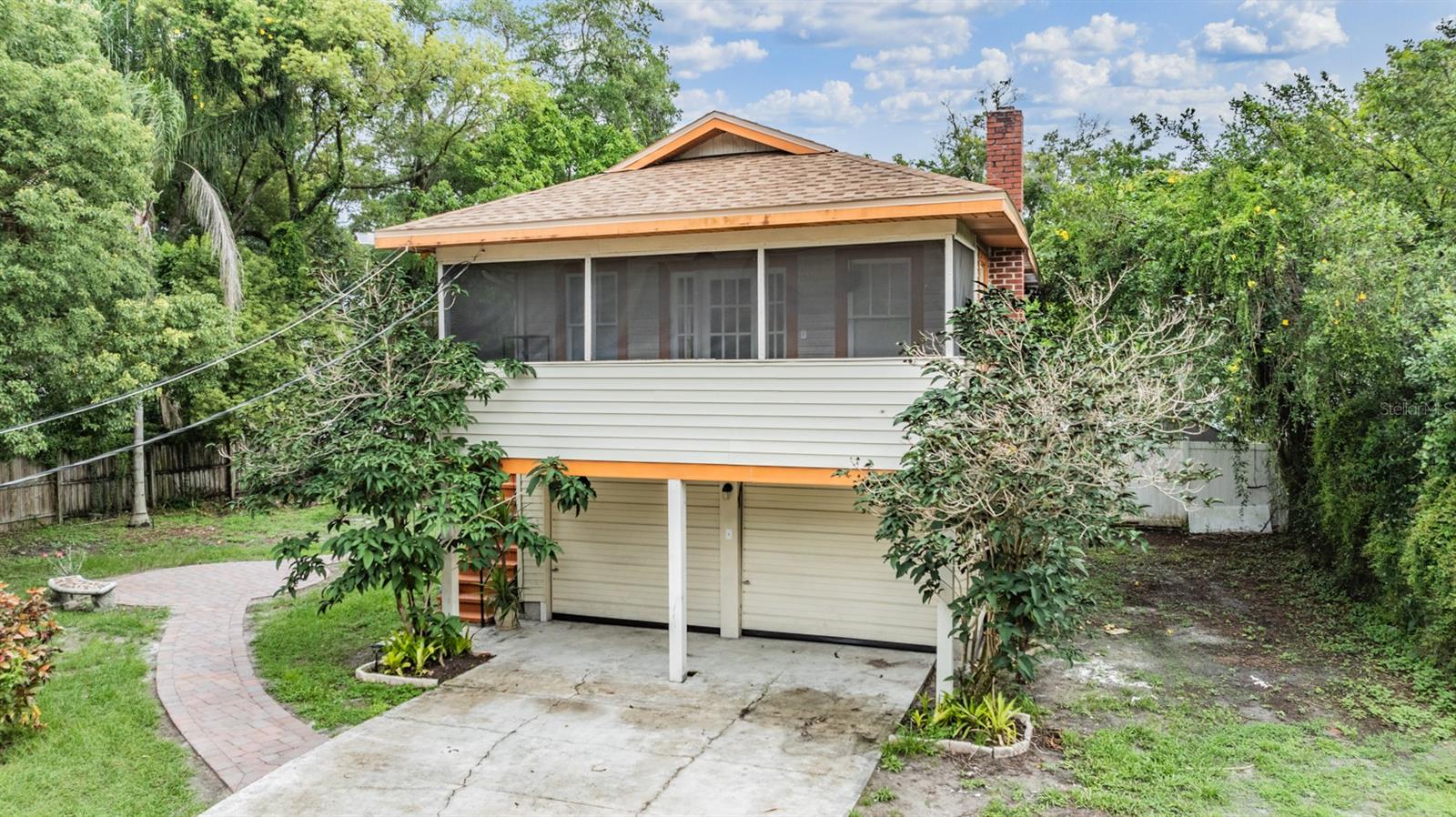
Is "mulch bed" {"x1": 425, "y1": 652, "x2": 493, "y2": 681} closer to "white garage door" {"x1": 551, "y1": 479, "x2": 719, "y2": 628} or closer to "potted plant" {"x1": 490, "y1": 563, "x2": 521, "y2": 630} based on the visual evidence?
"potted plant" {"x1": 490, "y1": 563, "x2": 521, "y2": 630}

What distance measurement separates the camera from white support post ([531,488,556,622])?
10.8 metres

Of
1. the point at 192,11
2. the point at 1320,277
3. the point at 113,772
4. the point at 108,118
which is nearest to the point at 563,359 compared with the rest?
the point at 113,772

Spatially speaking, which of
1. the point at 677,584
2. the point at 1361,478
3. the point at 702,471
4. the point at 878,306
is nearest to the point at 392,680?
the point at 677,584

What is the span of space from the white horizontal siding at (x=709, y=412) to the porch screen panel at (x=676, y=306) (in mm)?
291

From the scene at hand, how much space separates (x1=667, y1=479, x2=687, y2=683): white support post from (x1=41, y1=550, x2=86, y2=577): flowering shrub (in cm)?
865

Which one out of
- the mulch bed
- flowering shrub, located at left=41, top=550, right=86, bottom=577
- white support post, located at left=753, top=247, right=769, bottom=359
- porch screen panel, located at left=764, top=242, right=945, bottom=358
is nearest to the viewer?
porch screen panel, located at left=764, top=242, right=945, bottom=358

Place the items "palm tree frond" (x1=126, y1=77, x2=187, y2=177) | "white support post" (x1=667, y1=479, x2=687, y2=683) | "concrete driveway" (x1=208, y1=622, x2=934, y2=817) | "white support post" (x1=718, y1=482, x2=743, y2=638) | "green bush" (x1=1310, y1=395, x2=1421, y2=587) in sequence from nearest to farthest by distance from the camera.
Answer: "concrete driveway" (x1=208, y1=622, x2=934, y2=817) < "white support post" (x1=667, y1=479, x2=687, y2=683) < "green bush" (x1=1310, y1=395, x2=1421, y2=587) < "white support post" (x1=718, y1=482, x2=743, y2=638) < "palm tree frond" (x1=126, y1=77, x2=187, y2=177)

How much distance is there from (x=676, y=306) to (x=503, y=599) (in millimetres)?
4138

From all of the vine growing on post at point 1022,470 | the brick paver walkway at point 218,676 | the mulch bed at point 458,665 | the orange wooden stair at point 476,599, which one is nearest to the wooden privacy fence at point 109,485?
the brick paver walkway at point 218,676

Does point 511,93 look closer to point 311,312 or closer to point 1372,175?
point 311,312

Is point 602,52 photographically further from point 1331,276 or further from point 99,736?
point 99,736

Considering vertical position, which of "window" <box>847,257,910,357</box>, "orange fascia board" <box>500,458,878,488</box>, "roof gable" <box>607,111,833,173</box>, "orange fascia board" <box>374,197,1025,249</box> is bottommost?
"orange fascia board" <box>500,458,878,488</box>

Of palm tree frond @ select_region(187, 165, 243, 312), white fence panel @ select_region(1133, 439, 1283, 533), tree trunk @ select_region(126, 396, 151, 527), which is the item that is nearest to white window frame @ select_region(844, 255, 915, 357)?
white fence panel @ select_region(1133, 439, 1283, 533)

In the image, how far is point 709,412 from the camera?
844 centimetres
